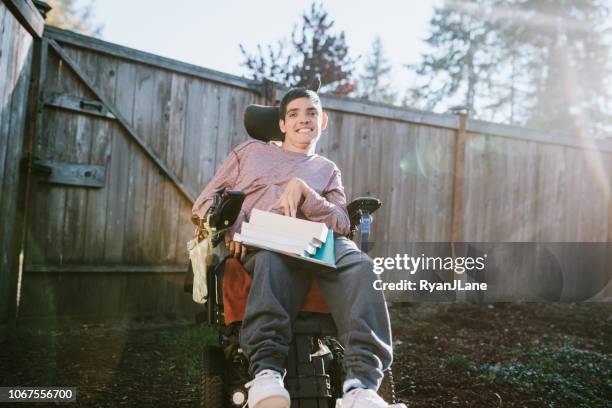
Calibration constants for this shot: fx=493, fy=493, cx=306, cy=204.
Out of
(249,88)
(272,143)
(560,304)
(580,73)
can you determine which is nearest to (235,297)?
(272,143)

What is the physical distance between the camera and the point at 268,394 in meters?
1.48

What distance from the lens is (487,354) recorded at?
11.0 feet

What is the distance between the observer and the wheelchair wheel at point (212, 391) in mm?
1753

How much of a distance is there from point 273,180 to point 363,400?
1.13 m

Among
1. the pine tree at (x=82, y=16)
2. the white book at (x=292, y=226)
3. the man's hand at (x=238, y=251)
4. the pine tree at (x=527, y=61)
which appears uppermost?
the pine tree at (x=82, y=16)

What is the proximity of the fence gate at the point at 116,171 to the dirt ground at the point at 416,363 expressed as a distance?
0.98 feet

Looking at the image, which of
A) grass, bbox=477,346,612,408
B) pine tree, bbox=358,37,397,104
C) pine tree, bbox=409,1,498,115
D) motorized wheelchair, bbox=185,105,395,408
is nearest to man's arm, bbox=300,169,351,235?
motorized wheelchair, bbox=185,105,395,408

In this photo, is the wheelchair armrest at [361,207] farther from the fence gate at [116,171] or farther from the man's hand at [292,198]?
the fence gate at [116,171]

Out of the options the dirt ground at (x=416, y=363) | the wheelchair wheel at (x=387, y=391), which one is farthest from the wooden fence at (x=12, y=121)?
the wheelchair wheel at (x=387, y=391)

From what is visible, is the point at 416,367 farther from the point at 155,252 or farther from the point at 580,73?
the point at 580,73

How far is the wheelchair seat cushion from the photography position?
1810 mm

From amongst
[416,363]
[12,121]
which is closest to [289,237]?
[416,363]

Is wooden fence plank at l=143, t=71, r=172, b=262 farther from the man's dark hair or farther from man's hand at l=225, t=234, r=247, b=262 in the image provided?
man's hand at l=225, t=234, r=247, b=262

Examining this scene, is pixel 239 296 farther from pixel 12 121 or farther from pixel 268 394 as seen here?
pixel 12 121
